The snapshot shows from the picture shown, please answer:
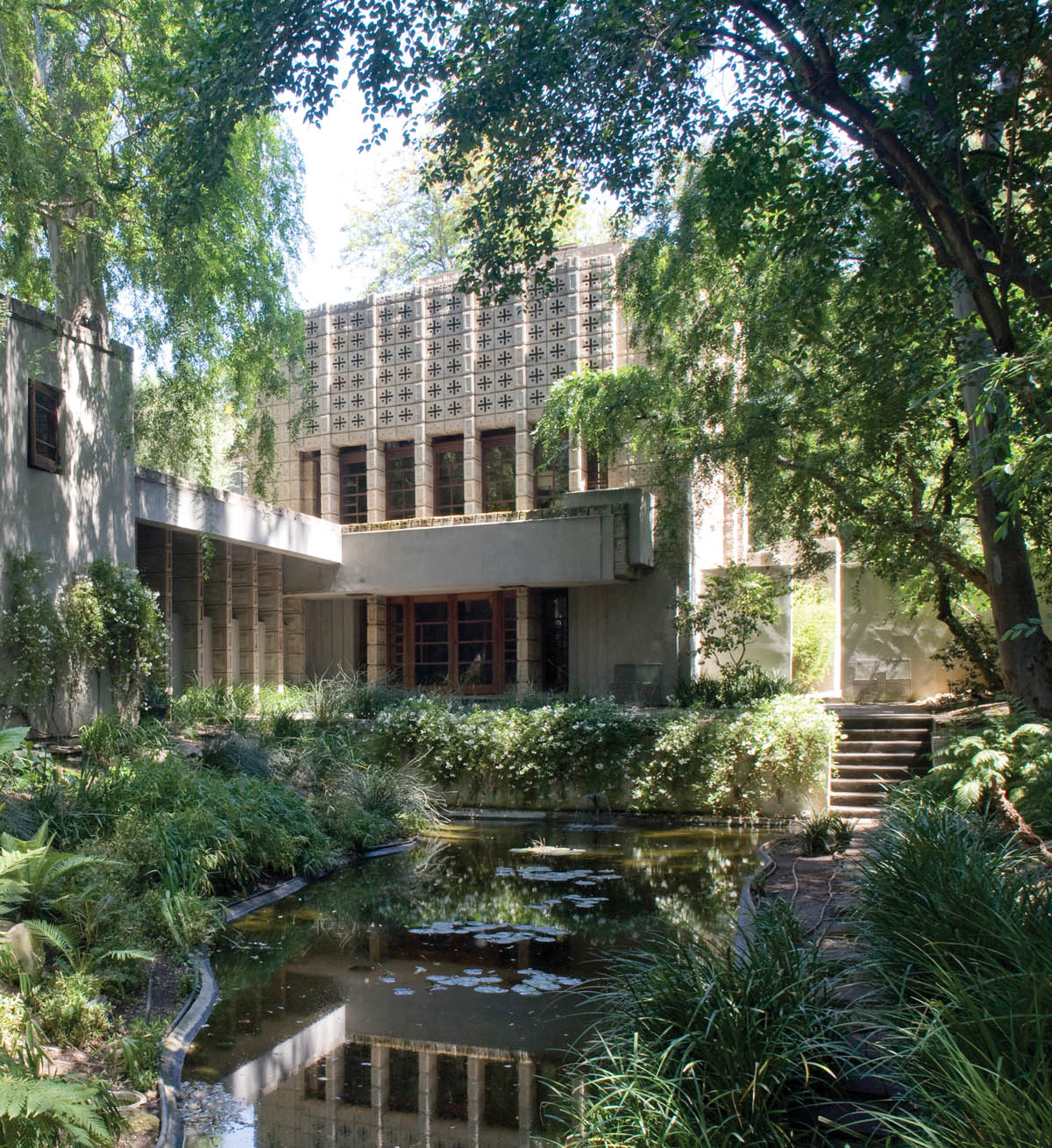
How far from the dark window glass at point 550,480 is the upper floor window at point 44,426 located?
29.4 ft

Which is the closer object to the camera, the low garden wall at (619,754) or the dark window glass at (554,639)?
the low garden wall at (619,754)

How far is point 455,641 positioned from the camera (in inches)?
839

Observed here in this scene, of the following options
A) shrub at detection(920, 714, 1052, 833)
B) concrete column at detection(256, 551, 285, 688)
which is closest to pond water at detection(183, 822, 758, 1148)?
shrub at detection(920, 714, 1052, 833)

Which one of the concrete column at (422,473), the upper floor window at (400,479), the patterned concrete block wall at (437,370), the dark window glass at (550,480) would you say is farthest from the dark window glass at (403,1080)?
the upper floor window at (400,479)

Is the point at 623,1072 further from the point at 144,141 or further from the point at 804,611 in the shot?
the point at 804,611

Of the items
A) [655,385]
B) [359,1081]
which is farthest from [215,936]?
[655,385]

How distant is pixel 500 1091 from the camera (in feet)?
17.6

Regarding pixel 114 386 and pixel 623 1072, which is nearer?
pixel 623 1072

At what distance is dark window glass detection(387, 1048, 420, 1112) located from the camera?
5277mm

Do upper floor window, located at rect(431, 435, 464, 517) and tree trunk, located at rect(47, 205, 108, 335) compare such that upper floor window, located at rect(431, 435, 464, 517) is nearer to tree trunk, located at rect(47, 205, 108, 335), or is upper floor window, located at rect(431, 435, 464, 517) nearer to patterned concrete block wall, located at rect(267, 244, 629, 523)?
patterned concrete block wall, located at rect(267, 244, 629, 523)

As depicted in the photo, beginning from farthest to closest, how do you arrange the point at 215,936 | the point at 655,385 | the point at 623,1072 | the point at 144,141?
the point at 655,385
the point at 144,141
the point at 215,936
the point at 623,1072

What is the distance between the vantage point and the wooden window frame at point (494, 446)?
20.8 metres

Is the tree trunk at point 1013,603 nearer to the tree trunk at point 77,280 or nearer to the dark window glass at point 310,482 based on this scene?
the tree trunk at point 77,280

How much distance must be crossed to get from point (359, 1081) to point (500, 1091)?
749 millimetres
